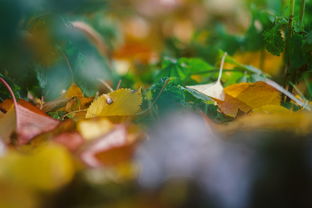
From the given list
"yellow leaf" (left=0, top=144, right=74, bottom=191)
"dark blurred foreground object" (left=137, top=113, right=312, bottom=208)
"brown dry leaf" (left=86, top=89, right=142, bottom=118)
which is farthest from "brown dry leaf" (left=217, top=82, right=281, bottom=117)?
"yellow leaf" (left=0, top=144, right=74, bottom=191)

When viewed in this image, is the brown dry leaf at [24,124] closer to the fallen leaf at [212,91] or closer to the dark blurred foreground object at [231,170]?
the dark blurred foreground object at [231,170]

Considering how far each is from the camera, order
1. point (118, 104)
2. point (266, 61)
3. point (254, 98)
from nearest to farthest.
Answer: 1. point (118, 104)
2. point (254, 98)
3. point (266, 61)

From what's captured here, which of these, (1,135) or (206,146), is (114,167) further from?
(1,135)

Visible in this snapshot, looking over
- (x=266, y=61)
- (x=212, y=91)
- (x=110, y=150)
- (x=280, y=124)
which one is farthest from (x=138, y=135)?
(x=266, y=61)

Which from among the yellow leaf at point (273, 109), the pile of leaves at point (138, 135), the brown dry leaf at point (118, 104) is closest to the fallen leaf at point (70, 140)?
the pile of leaves at point (138, 135)

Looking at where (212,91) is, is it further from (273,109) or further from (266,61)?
(266,61)

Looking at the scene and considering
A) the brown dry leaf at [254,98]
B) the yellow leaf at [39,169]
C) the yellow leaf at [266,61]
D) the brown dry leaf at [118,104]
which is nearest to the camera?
the yellow leaf at [39,169]

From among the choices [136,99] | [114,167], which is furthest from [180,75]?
[114,167]

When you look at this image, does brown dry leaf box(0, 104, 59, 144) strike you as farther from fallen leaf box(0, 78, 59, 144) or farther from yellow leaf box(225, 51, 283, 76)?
yellow leaf box(225, 51, 283, 76)
